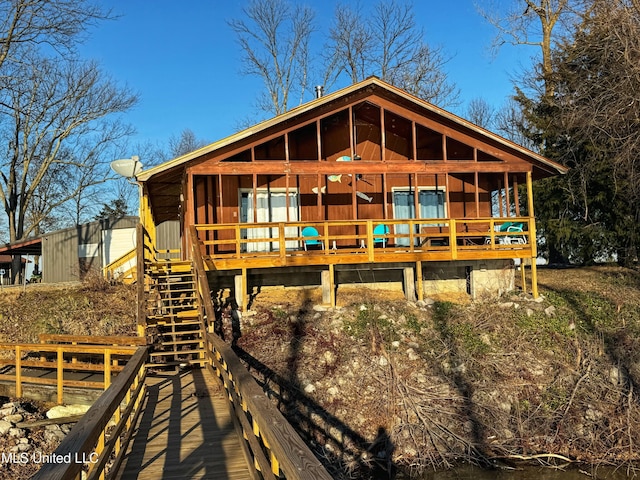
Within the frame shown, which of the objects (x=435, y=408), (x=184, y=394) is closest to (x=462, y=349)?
(x=435, y=408)

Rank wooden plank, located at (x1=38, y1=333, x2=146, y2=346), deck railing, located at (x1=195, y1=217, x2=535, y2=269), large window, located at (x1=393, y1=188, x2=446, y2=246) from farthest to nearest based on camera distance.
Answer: large window, located at (x1=393, y1=188, x2=446, y2=246)
deck railing, located at (x1=195, y1=217, x2=535, y2=269)
wooden plank, located at (x1=38, y1=333, x2=146, y2=346)

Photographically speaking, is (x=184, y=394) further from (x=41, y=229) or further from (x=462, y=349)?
(x=41, y=229)

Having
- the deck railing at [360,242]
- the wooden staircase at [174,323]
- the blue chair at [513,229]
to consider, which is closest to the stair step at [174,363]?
the wooden staircase at [174,323]

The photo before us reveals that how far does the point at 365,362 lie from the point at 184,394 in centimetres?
457

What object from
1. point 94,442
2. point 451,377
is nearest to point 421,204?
point 451,377

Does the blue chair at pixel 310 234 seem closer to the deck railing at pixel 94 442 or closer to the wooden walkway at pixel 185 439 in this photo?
the wooden walkway at pixel 185 439

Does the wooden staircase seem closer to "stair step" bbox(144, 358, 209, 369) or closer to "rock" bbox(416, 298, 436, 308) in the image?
"stair step" bbox(144, 358, 209, 369)

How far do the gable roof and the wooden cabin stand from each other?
36mm

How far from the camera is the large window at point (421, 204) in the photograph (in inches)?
663

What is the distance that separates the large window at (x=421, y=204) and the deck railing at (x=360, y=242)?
461 millimetres

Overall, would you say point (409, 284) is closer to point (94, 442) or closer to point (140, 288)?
point (140, 288)

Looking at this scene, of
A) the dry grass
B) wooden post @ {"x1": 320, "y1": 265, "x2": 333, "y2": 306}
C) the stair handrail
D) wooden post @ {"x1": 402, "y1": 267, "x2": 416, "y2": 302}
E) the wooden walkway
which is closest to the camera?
the stair handrail

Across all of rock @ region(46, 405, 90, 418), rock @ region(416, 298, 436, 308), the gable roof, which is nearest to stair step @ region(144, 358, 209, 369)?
rock @ region(46, 405, 90, 418)

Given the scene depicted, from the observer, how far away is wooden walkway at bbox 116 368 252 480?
17.1 ft
